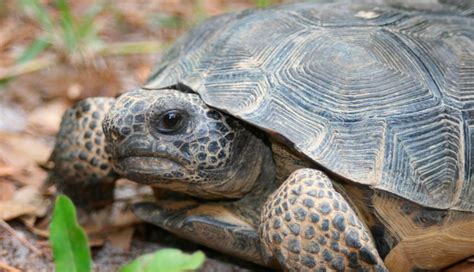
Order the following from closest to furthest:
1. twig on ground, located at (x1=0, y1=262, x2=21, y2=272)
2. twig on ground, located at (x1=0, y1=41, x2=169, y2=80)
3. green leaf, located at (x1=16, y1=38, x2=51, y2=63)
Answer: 1. twig on ground, located at (x1=0, y1=262, x2=21, y2=272)
2. green leaf, located at (x1=16, y1=38, x2=51, y2=63)
3. twig on ground, located at (x1=0, y1=41, x2=169, y2=80)

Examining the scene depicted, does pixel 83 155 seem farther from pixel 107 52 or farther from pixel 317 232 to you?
pixel 107 52

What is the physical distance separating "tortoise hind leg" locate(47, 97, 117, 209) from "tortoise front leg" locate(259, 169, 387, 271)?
1095mm

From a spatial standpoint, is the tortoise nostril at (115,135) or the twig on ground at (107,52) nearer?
the tortoise nostril at (115,135)

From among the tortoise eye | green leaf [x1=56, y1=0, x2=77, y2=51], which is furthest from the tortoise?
green leaf [x1=56, y1=0, x2=77, y2=51]

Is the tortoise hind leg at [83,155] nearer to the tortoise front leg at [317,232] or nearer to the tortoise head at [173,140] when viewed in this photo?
the tortoise head at [173,140]

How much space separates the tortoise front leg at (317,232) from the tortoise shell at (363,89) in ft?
0.40

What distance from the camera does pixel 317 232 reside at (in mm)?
2545

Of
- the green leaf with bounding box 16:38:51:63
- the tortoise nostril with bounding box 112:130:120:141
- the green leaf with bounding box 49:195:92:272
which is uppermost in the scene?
the tortoise nostril with bounding box 112:130:120:141

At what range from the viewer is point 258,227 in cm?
295

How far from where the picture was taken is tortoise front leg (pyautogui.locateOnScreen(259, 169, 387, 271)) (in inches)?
99.3

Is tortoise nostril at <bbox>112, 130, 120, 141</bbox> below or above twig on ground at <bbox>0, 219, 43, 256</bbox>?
above

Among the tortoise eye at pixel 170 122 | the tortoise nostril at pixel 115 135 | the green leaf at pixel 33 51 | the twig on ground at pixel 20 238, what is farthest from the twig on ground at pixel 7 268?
the green leaf at pixel 33 51

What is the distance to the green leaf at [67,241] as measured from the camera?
8.04 ft

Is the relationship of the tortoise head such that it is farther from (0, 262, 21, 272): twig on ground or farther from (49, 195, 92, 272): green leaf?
(0, 262, 21, 272): twig on ground
